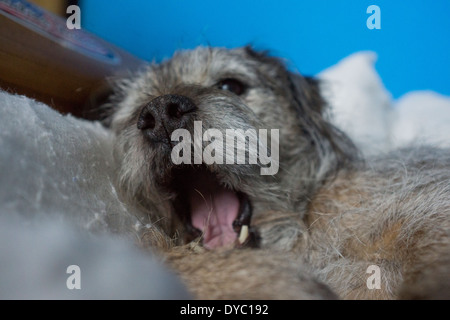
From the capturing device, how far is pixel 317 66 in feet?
9.86

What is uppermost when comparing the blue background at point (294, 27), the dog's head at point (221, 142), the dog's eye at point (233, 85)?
the blue background at point (294, 27)

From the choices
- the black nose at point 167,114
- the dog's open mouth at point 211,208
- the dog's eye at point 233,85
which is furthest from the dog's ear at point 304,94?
→ the black nose at point 167,114

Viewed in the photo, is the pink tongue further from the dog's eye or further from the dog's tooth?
the dog's eye

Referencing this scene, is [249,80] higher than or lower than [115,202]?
higher

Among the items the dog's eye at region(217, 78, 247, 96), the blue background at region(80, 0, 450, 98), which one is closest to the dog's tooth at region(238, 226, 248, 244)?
the dog's eye at region(217, 78, 247, 96)

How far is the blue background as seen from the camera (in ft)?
6.75

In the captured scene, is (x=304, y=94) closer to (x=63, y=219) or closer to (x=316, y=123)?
(x=316, y=123)

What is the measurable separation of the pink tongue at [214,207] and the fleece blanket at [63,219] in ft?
0.94

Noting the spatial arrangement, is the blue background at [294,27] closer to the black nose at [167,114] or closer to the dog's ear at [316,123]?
the dog's ear at [316,123]

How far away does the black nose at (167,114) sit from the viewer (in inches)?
44.8

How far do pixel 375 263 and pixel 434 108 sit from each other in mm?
1930

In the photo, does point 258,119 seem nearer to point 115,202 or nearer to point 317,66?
point 115,202

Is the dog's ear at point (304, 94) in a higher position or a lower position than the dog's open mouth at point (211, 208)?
higher
